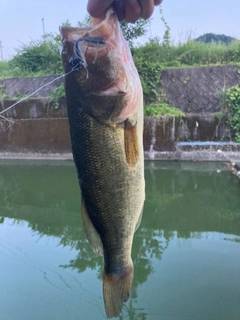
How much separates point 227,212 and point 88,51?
4.00 meters

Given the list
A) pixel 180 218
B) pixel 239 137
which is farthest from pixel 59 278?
pixel 239 137

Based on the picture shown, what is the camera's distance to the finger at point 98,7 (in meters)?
1.32

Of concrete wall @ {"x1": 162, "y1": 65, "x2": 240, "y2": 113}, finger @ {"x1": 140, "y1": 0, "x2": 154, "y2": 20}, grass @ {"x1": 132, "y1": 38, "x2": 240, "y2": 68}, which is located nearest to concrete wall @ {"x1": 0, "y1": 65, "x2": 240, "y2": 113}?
concrete wall @ {"x1": 162, "y1": 65, "x2": 240, "y2": 113}

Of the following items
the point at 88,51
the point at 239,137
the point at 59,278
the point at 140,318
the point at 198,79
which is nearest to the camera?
the point at 88,51

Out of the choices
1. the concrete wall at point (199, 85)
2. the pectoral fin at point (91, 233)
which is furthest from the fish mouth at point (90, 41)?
the concrete wall at point (199, 85)

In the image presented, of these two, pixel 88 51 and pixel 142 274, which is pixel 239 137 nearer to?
pixel 142 274

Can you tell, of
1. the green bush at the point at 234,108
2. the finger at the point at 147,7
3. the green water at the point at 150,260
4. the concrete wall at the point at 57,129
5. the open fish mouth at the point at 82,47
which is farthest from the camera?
the concrete wall at the point at 57,129

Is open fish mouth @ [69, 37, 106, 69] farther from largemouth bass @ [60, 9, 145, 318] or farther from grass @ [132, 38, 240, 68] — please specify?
grass @ [132, 38, 240, 68]

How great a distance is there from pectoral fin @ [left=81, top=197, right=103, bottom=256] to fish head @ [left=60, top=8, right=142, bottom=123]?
0.40 meters

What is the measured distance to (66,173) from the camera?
721 cm

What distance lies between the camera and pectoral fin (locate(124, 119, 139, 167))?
138 cm

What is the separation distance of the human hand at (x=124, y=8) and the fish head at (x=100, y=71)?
0.03 meters

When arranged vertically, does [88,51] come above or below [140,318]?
above

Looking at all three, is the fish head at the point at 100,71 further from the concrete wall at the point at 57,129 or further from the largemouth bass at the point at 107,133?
the concrete wall at the point at 57,129
